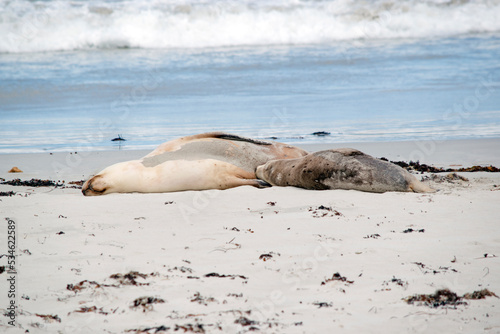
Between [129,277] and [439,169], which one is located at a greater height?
[129,277]

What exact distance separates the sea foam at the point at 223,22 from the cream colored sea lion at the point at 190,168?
2288cm

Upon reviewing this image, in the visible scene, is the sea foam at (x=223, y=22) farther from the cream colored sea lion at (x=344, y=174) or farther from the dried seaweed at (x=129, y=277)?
the dried seaweed at (x=129, y=277)

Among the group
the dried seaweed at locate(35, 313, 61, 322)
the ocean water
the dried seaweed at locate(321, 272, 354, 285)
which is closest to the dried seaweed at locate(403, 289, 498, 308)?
the dried seaweed at locate(321, 272, 354, 285)

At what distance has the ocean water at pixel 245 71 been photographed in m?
11.3

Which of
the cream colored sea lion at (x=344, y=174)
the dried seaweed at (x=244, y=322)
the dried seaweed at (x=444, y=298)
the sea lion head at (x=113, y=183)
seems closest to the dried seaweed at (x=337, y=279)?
the dried seaweed at (x=444, y=298)

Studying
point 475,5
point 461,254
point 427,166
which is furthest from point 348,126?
point 475,5

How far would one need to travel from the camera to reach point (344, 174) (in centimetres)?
657

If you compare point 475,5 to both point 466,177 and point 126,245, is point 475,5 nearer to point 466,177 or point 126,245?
point 466,177

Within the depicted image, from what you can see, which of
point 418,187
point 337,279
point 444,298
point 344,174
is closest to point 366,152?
point 344,174

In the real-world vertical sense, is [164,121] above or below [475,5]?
below

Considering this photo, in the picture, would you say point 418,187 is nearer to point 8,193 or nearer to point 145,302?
point 145,302

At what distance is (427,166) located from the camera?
26.0ft

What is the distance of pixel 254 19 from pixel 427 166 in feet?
79.8

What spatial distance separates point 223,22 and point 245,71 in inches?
451
